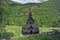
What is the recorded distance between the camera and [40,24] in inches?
177

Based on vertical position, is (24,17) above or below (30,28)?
above

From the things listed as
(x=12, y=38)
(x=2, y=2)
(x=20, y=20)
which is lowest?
(x=12, y=38)

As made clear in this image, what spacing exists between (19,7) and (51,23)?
576 mm

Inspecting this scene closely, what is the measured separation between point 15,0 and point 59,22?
0.79 metres

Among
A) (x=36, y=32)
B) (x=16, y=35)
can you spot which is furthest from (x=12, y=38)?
(x=36, y=32)

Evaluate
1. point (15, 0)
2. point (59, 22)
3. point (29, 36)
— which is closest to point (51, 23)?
point (59, 22)

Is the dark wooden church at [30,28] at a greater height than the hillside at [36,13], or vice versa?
the hillside at [36,13]

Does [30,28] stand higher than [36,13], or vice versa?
[36,13]

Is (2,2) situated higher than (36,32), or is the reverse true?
(2,2)

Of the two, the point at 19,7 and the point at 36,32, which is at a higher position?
the point at 19,7

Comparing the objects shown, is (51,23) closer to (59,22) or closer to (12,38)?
(59,22)

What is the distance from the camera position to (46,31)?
449 centimetres

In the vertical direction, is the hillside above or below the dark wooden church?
above

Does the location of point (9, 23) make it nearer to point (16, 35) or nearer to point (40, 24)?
point (16, 35)
